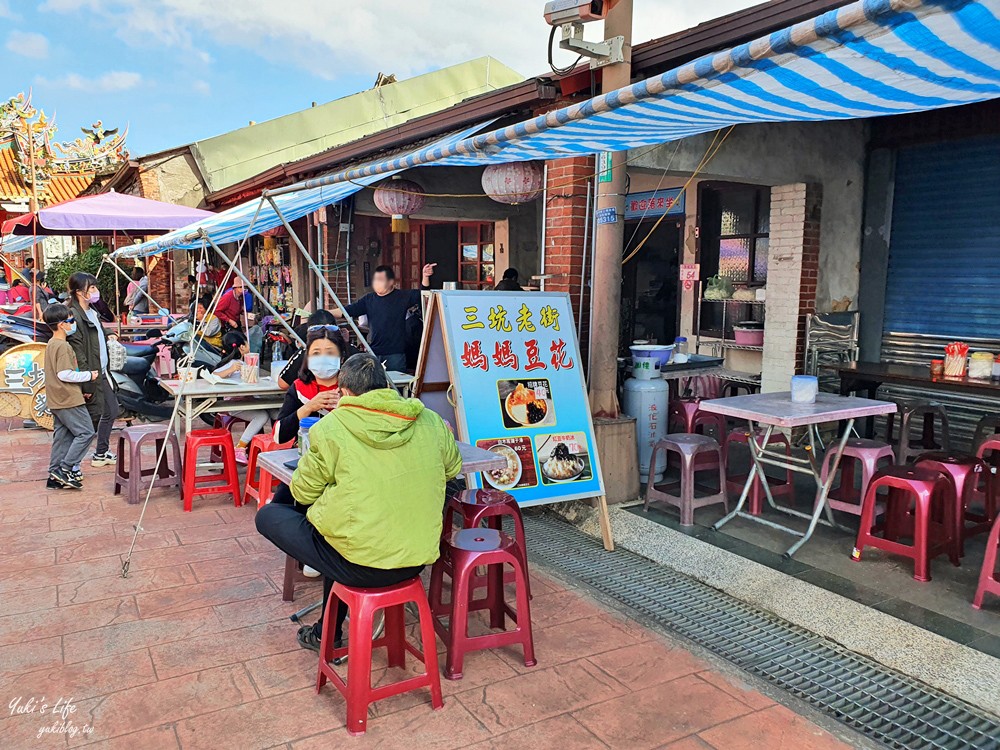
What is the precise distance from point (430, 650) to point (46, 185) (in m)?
22.4

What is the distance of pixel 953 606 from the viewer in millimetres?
3758

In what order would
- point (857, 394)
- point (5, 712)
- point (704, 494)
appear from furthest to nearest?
1. point (857, 394)
2. point (704, 494)
3. point (5, 712)

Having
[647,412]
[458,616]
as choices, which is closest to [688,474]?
[647,412]

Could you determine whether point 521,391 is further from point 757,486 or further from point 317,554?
point 317,554

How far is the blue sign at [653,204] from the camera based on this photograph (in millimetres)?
9117

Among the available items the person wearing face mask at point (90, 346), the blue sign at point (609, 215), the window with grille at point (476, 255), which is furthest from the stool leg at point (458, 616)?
the window with grille at point (476, 255)

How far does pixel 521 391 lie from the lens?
4664mm

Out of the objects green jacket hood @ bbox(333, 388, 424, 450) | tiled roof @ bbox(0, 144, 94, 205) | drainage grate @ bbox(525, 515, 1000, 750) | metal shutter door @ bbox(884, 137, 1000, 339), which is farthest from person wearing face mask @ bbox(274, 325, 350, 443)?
tiled roof @ bbox(0, 144, 94, 205)

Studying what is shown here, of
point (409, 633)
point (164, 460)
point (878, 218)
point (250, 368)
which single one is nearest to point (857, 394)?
point (878, 218)

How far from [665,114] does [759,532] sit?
116 inches

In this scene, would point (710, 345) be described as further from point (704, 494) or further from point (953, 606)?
point (953, 606)

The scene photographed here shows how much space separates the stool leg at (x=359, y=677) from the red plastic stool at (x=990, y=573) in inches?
118

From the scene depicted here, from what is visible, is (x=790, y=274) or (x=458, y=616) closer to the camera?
(x=458, y=616)

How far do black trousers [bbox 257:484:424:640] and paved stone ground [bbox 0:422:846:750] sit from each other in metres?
0.53
